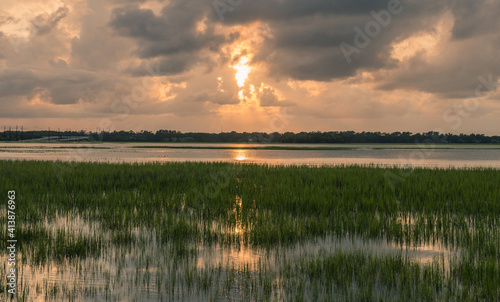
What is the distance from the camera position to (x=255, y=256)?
871 centimetres

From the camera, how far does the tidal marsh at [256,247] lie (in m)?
6.68

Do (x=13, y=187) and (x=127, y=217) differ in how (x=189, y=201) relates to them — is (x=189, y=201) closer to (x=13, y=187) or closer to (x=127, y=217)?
(x=127, y=217)

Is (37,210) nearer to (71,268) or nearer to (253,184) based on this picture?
(71,268)

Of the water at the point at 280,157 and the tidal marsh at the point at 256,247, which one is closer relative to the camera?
the tidal marsh at the point at 256,247

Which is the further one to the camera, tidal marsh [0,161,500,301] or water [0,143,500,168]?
water [0,143,500,168]

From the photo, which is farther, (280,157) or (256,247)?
(280,157)

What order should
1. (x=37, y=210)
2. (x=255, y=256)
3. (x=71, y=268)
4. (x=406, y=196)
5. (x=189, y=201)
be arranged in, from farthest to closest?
1. (x=406, y=196)
2. (x=189, y=201)
3. (x=37, y=210)
4. (x=255, y=256)
5. (x=71, y=268)

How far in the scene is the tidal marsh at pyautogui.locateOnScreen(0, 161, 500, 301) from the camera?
21.9ft

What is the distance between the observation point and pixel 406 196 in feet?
55.8

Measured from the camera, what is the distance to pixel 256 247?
9.48 metres

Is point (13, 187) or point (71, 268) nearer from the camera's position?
point (71, 268)

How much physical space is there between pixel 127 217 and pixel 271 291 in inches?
281

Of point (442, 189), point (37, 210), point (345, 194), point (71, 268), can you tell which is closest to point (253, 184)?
point (345, 194)

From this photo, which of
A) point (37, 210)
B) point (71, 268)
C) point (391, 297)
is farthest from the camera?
point (37, 210)
